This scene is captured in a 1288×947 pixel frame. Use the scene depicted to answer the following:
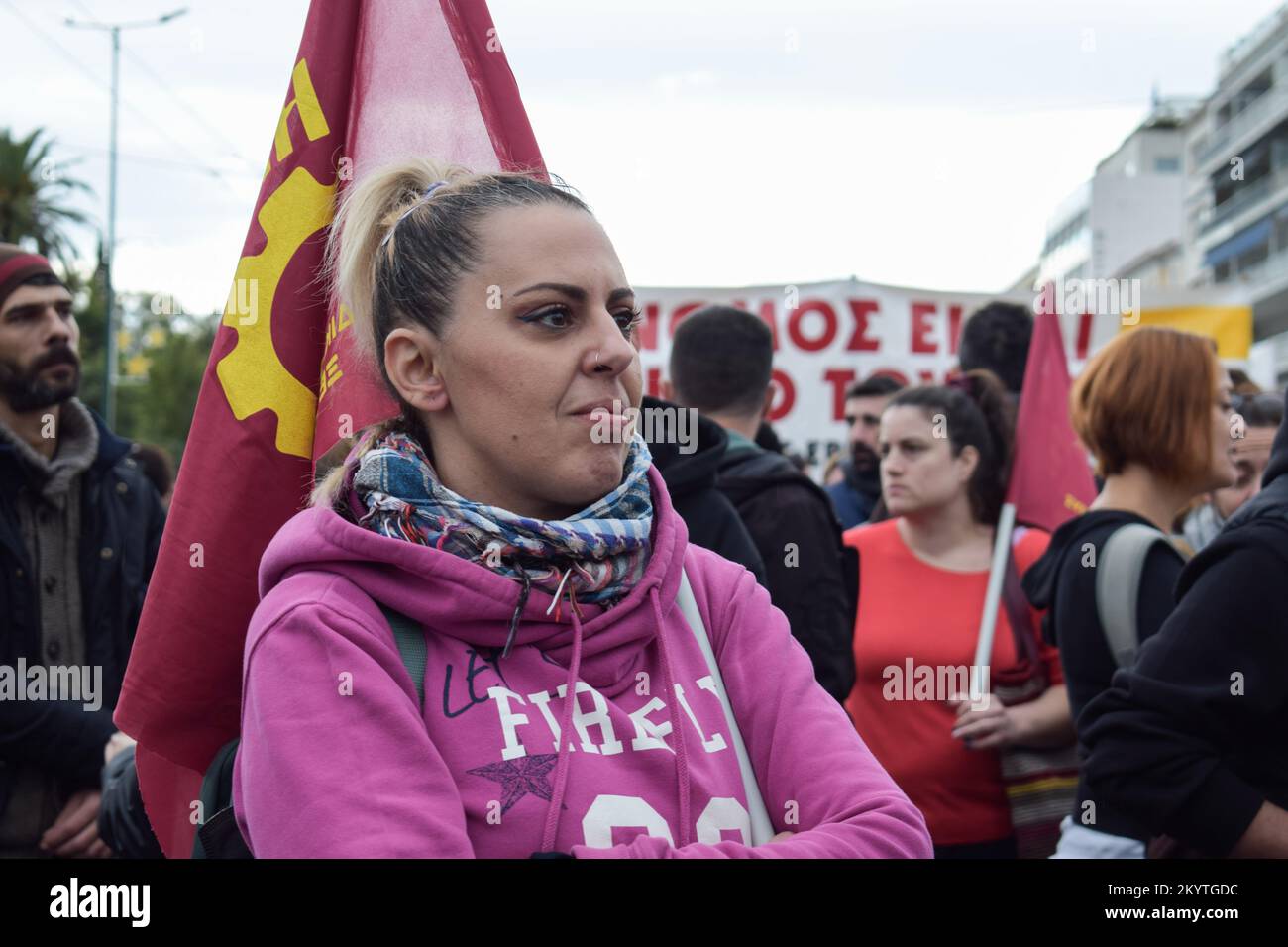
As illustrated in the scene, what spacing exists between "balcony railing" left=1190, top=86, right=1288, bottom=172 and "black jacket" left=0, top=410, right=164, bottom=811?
5711cm

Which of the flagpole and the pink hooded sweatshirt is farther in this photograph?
the flagpole

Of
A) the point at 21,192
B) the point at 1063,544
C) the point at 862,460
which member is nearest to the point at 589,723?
the point at 1063,544

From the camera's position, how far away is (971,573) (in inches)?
180

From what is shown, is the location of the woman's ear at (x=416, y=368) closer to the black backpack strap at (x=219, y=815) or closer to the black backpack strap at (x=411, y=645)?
the black backpack strap at (x=411, y=645)

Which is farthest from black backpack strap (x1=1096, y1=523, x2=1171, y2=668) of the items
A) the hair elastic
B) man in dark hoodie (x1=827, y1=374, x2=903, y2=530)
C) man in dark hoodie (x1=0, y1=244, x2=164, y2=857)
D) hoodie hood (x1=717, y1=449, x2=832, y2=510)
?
man in dark hoodie (x1=827, y1=374, x2=903, y2=530)

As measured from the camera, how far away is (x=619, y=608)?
1769mm

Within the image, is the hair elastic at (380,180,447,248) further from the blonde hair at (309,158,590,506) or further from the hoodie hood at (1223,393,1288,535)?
the hoodie hood at (1223,393,1288,535)

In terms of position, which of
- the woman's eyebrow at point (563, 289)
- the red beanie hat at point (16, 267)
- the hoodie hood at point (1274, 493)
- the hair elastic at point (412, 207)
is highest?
the red beanie hat at point (16, 267)

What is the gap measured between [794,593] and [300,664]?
228 centimetres

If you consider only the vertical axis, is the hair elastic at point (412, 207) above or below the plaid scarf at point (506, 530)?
above

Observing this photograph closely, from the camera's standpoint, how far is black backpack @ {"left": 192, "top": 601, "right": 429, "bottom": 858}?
167 cm

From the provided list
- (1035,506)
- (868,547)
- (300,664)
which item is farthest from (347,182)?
(1035,506)

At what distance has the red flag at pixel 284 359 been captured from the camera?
229 cm

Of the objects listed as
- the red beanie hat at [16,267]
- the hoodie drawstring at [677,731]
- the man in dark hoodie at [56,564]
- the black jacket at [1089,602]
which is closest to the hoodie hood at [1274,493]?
the black jacket at [1089,602]
